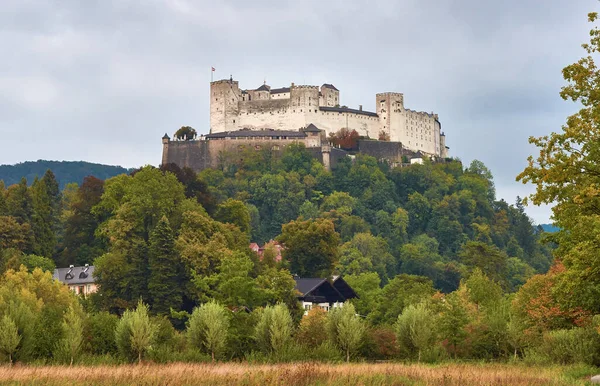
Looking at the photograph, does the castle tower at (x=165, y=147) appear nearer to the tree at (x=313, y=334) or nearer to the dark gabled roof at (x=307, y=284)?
the dark gabled roof at (x=307, y=284)

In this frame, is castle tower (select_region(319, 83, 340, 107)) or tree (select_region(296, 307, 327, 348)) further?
castle tower (select_region(319, 83, 340, 107))

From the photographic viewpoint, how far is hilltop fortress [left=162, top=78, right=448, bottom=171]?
6516 inches

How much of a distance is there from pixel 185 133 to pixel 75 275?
8114 centimetres

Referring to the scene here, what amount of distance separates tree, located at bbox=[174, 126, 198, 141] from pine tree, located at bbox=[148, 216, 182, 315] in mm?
92550

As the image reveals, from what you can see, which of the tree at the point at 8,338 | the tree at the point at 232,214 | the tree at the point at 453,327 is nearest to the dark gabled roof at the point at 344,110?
the tree at the point at 232,214

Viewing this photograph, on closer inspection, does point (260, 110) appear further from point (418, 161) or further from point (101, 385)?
point (101, 385)

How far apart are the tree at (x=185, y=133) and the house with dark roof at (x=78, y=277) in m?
79.3

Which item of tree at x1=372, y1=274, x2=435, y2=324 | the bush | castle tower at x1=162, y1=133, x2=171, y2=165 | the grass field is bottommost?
the grass field

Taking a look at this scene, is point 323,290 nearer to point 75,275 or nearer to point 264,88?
point 75,275

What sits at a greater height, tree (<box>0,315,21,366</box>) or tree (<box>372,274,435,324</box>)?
tree (<box>372,274,435,324</box>)

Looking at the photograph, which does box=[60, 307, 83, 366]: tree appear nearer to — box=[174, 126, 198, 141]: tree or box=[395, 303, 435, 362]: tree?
box=[395, 303, 435, 362]: tree

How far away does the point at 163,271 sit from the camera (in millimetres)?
77625

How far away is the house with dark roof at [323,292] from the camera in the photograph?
86.0 m

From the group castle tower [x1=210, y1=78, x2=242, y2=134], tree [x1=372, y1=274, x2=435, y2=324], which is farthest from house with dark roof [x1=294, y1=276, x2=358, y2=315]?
castle tower [x1=210, y1=78, x2=242, y2=134]
